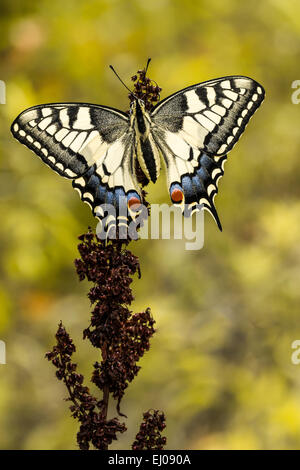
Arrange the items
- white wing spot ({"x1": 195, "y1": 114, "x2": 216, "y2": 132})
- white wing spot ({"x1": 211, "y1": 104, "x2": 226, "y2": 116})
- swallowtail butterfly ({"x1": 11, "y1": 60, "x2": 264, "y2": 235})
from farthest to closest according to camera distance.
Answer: white wing spot ({"x1": 211, "y1": 104, "x2": 226, "y2": 116})
white wing spot ({"x1": 195, "y1": 114, "x2": 216, "y2": 132})
swallowtail butterfly ({"x1": 11, "y1": 60, "x2": 264, "y2": 235})

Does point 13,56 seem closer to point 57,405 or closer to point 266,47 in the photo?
point 266,47

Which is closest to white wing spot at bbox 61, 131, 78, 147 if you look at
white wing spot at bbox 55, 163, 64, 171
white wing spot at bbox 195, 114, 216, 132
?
white wing spot at bbox 55, 163, 64, 171

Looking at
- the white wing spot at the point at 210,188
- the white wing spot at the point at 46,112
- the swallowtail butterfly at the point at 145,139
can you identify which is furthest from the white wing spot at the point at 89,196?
the white wing spot at the point at 210,188

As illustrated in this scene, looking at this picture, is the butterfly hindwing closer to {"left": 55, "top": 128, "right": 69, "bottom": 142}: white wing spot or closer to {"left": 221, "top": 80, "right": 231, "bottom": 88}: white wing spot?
{"left": 221, "top": 80, "right": 231, "bottom": 88}: white wing spot

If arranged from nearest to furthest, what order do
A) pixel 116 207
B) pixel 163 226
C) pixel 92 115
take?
pixel 116 207, pixel 92 115, pixel 163 226

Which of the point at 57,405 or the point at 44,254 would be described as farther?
the point at 57,405

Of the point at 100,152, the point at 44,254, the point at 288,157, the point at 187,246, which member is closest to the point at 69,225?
the point at 44,254

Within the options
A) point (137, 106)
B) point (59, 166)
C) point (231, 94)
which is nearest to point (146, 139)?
point (137, 106)

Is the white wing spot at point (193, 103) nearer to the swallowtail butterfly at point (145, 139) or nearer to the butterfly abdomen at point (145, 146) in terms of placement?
the swallowtail butterfly at point (145, 139)
